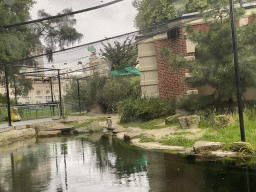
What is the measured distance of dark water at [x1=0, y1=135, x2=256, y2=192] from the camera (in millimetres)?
4316

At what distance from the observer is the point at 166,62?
42.5 ft

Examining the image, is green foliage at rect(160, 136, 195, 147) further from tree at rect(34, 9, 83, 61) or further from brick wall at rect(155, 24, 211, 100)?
tree at rect(34, 9, 83, 61)

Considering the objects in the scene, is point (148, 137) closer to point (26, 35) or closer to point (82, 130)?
point (82, 130)

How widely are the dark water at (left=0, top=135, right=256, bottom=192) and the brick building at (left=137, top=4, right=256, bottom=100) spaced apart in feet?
17.6

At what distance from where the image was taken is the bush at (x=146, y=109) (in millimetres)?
12219

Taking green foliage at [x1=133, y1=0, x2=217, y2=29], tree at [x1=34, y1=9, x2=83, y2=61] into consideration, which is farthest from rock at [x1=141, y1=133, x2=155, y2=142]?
green foliage at [x1=133, y1=0, x2=217, y2=29]

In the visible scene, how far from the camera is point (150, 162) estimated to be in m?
5.93

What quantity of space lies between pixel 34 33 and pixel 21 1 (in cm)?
265

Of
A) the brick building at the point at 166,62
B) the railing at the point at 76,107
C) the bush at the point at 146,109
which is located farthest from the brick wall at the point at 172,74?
the railing at the point at 76,107

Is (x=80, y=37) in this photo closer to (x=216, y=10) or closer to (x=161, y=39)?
(x=161, y=39)

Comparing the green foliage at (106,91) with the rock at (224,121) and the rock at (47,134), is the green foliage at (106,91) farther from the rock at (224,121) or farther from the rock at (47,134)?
the rock at (224,121)

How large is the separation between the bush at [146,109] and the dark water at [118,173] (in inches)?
183

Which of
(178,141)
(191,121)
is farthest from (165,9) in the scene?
(178,141)

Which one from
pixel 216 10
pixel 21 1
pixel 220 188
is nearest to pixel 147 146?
pixel 220 188
